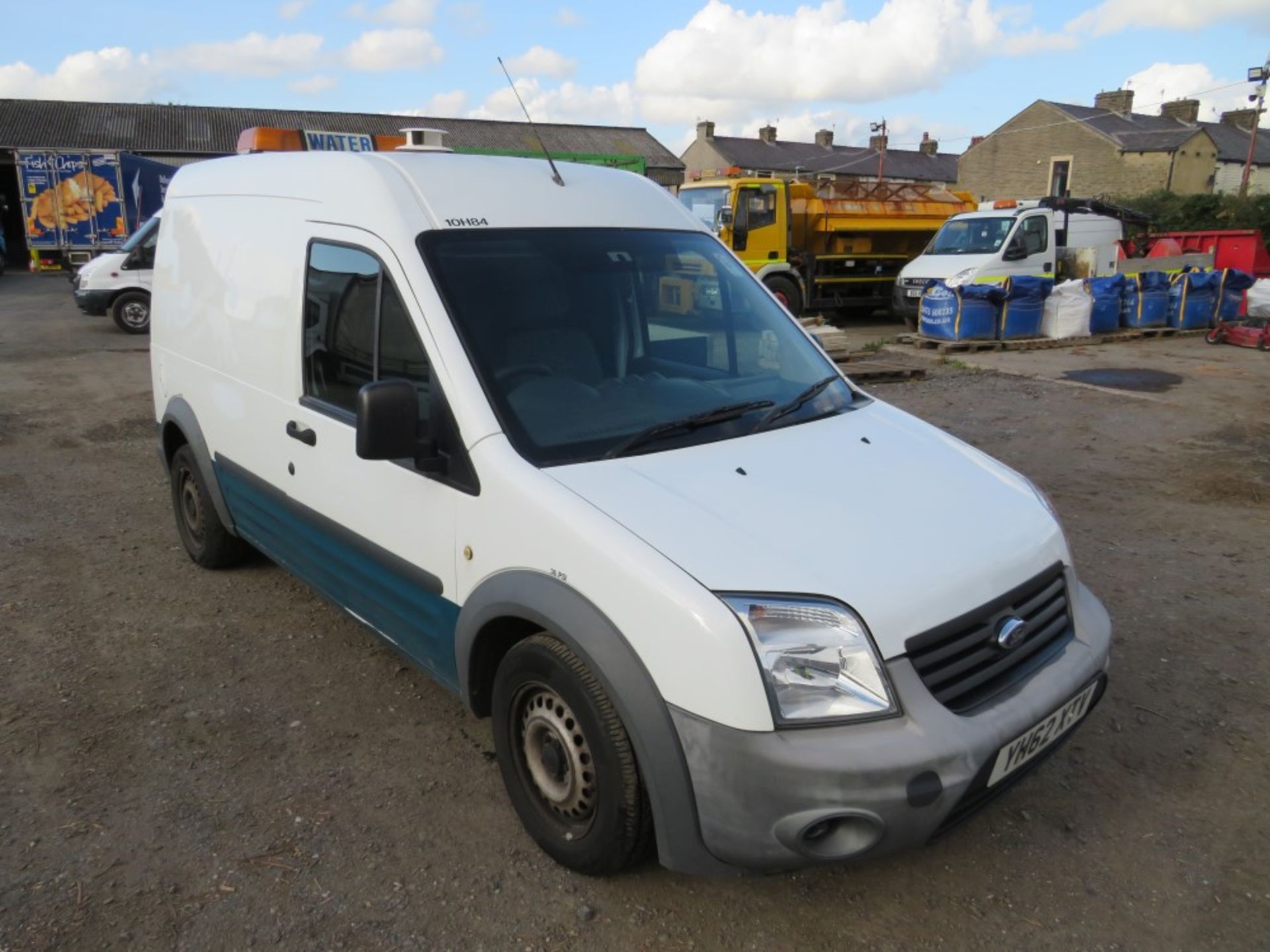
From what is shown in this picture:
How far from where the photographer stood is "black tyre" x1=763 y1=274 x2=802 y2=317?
1603 centimetres

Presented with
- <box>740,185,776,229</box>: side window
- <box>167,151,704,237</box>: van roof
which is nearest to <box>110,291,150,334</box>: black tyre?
<box>740,185,776,229</box>: side window

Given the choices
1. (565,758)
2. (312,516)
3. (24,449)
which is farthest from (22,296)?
(565,758)

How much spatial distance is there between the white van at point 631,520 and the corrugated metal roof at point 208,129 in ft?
109

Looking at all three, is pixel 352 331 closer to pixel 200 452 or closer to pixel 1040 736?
pixel 200 452

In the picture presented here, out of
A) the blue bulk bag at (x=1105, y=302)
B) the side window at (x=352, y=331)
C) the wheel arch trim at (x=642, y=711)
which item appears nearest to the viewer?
the wheel arch trim at (x=642, y=711)

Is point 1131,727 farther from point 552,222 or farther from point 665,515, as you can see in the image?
point 552,222

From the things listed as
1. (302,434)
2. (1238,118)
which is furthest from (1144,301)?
(1238,118)

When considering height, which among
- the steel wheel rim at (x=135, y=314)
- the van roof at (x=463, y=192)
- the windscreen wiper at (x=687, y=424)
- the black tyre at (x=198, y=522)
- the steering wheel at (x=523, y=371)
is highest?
the van roof at (x=463, y=192)

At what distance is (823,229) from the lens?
1677 cm

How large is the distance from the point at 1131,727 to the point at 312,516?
3.30 meters

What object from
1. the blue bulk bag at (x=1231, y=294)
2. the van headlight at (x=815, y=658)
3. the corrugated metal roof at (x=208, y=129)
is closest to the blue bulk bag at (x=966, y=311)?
the blue bulk bag at (x=1231, y=294)

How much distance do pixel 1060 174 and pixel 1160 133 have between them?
4.71m

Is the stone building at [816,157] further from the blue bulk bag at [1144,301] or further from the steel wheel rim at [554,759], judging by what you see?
the steel wheel rim at [554,759]

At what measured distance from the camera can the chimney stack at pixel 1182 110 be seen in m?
50.4
